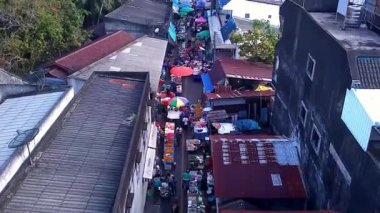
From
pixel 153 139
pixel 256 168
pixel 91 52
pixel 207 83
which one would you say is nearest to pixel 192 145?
pixel 153 139

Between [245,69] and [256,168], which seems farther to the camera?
[245,69]

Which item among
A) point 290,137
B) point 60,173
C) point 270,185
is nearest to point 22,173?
point 60,173

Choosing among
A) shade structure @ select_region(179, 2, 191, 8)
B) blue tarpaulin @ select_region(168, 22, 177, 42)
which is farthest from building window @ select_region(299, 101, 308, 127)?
shade structure @ select_region(179, 2, 191, 8)

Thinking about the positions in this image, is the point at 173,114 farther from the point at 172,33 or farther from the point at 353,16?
the point at 172,33

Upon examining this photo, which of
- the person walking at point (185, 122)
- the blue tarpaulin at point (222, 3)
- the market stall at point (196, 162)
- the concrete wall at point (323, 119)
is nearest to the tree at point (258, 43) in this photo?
the blue tarpaulin at point (222, 3)

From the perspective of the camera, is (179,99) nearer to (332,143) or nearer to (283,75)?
(283,75)

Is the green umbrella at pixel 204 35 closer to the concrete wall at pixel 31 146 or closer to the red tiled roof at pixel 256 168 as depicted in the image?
the red tiled roof at pixel 256 168

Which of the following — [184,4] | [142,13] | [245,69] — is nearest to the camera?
[245,69]
